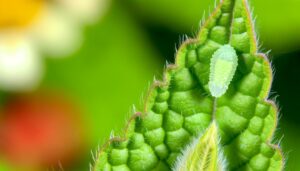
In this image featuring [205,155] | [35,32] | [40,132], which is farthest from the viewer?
[35,32]

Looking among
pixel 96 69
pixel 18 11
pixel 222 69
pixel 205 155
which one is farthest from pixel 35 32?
pixel 205 155

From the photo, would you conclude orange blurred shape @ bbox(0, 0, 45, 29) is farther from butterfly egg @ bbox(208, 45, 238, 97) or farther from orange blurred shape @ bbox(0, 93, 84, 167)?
butterfly egg @ bbox(208, 45, 238, 97)

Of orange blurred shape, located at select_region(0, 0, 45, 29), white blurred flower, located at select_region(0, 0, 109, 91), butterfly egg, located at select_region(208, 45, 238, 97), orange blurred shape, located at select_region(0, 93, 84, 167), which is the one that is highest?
butterfly egg, located at select_region(208, 45, 238, 97)

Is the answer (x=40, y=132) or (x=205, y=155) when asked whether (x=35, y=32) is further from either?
(x=205, y=155)

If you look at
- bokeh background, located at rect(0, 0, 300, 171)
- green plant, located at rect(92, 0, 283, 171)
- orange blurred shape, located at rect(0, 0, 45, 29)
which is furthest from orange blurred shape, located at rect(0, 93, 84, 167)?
green plant, located at rect(92, 0, 283, 171)

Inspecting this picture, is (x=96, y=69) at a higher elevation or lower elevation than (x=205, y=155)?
lower

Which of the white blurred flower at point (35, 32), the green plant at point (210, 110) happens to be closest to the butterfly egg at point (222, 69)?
the green plant at point (210, 110)

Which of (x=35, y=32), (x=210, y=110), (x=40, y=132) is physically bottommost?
(x=40, y=132)

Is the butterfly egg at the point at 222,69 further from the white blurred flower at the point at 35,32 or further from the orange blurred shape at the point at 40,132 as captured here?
the white blurred flower at the point at 35,32
